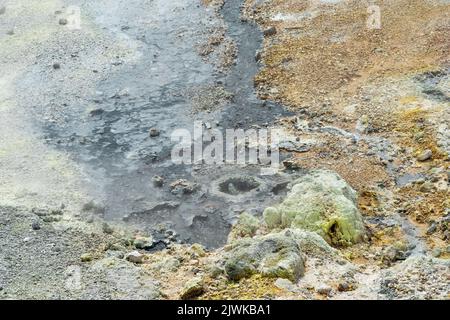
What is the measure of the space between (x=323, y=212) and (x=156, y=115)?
809 cm

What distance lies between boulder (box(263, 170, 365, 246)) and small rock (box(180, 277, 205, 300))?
3032 millimetres

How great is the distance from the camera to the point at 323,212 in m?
13.4

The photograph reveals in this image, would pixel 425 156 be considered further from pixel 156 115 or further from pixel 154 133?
pixel 156 115

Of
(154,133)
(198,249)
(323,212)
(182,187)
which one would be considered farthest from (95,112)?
(323,212)

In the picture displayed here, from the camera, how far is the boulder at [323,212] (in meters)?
13.2

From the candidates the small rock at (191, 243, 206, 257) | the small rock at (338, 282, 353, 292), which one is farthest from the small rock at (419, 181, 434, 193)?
the small rock at (191, 243, 206, 257)

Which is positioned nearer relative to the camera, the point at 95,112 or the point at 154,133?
the point at 154,133

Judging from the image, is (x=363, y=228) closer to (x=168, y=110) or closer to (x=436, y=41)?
(x=168, y=110)

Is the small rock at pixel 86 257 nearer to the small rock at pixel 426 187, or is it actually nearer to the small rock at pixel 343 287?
the small rock at pixel 343 287

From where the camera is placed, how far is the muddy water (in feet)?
51.4

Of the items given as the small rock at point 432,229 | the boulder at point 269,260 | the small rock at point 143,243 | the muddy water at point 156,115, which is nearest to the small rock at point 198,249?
the muddy water at point 156,115

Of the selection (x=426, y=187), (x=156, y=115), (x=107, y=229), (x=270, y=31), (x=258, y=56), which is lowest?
(x=107, y=229)

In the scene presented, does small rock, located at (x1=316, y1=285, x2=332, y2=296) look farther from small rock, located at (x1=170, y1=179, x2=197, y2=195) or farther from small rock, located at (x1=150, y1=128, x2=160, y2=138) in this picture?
small rock, located at (x1=150, y1=128, x2=160, y2=138)
